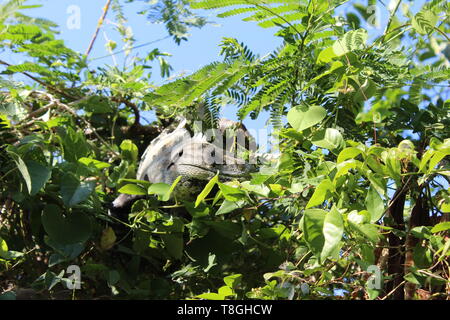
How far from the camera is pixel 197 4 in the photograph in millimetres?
1369

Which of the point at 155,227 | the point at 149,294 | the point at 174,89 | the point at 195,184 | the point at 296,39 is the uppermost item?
the point at 296,39

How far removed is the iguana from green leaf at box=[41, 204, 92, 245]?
0.20 metres

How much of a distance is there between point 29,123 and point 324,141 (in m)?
1.06

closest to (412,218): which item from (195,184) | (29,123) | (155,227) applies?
(195,184)

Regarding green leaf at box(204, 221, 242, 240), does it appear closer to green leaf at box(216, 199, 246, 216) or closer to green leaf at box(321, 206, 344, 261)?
green leaf at box(216, 199, 246, 216)

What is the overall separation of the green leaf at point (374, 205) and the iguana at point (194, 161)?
19.7 inches

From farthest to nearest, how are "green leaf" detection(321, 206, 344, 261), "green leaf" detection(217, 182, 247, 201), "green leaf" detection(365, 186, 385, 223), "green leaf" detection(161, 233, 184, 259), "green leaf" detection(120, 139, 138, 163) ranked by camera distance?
"green leaf" detection(120, 139, 138, 163)
"green leaf" detection(161, 233, 184, 259)
"green leaf" detection(217, 182, 247, 201)
"green leaf" detection(365, 186, 385, 223)
"green leaf" detection(321, 206, 344, 261)

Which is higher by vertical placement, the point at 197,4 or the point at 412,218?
the point at 197,4

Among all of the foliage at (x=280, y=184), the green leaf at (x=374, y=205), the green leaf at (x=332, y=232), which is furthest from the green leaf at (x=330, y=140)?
the green leaf at (x=332, y=232)

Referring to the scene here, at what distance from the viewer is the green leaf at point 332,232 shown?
1055mm

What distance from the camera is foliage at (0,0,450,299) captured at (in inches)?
49.5

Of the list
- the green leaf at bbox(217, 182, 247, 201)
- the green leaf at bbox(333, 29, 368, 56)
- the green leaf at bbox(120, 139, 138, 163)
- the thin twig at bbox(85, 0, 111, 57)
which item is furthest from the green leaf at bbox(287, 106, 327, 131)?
the thin twig at bbox(85, 0, 111, 57)

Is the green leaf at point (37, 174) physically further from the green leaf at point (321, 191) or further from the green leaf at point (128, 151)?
the green leaf at point (321, 191)

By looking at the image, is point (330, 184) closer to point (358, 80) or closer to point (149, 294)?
point (358, 80)
